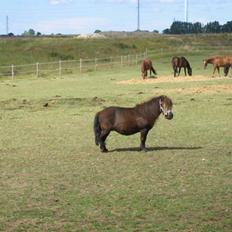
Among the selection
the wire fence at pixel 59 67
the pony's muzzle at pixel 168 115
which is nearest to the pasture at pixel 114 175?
the pony's muzzle at pixel 168 115

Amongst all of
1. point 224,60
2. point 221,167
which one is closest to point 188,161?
point 221,167

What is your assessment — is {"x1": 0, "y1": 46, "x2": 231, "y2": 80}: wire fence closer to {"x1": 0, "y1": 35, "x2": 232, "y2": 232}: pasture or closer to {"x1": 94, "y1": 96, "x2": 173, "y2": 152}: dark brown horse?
{"x1": 0, "y1": 35, "x2": 232, "y2": 232}: pasture

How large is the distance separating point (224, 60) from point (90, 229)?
33.3m

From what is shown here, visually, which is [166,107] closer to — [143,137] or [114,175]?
[143,137]

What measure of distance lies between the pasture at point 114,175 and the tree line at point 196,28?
476 ft

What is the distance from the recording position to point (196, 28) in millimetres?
165125

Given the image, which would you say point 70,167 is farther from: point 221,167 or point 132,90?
point 132,90

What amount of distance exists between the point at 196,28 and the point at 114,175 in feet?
519

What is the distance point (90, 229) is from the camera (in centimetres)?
695

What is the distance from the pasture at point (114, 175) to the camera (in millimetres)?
7352

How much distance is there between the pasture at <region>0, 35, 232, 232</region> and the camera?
7.35 metres

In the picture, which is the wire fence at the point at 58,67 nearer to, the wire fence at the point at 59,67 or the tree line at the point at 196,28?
the wire fence at the point at 59,67

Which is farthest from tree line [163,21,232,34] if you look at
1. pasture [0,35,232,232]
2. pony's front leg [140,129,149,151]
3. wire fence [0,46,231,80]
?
pony's front leg [140,129,149,151]

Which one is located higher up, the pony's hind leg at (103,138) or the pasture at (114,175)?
the pony's hind leg at (103,138)
